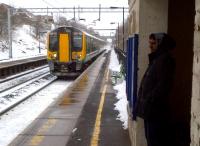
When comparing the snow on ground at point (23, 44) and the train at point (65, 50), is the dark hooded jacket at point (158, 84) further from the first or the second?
the snow on ground at point (23, 44)

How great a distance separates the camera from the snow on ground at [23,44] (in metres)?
56.6

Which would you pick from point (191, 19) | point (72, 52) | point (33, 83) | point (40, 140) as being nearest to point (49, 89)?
point (33, 83)

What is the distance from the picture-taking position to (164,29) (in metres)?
5.74

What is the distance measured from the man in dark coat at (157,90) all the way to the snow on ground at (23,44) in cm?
4839

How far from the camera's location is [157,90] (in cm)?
438

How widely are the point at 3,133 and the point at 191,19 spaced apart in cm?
522

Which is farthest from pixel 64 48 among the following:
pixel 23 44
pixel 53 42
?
pixel 23 44

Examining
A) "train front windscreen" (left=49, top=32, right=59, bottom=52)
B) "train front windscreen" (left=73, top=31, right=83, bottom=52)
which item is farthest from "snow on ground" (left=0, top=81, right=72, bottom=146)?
"train front windscreen" (left=73, top=31, right=83, bottom=52)

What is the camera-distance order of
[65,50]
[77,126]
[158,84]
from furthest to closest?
[65,50], [77,126], [158,84]

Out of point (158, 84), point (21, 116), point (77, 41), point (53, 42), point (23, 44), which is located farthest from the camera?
point (23, 44)

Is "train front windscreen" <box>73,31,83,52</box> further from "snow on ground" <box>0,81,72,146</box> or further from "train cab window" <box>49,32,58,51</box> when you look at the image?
"snow on ground" <box>0,81,72,146</box>

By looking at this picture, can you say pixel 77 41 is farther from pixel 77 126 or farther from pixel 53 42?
pixel 77 126

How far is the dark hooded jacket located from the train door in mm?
20283

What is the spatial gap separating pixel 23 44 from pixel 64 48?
4396cm
